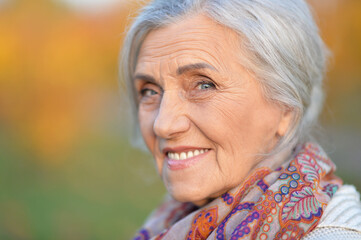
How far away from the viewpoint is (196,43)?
6.44 feet

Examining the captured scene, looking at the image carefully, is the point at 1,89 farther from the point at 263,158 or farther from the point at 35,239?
the point at 263,158

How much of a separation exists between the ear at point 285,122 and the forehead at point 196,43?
478mm

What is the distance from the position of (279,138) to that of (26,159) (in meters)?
7.43


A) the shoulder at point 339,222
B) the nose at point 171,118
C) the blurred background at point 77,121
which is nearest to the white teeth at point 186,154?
the nose at point 171,118

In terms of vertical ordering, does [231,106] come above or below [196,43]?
below

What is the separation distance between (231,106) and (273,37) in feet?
1.43

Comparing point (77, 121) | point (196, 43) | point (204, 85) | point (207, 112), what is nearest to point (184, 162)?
point (207, 112)

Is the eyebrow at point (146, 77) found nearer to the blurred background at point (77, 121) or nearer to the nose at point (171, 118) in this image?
the nose at point (171, 118)

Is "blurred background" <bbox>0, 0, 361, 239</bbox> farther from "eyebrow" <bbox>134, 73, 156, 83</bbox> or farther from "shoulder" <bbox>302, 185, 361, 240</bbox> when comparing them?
"shoulder" <bbox>302, 185, 361, 240</bbox>

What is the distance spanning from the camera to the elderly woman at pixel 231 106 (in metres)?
1.91

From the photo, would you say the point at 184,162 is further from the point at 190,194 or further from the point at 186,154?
the point at 190,194

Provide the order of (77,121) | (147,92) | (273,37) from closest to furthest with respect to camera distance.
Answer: (273,37) < (147,92) < (77,121)

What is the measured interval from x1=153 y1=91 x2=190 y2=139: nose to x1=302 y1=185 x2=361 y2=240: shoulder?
83cm

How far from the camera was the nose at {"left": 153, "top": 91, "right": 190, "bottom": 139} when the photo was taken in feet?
6.45
